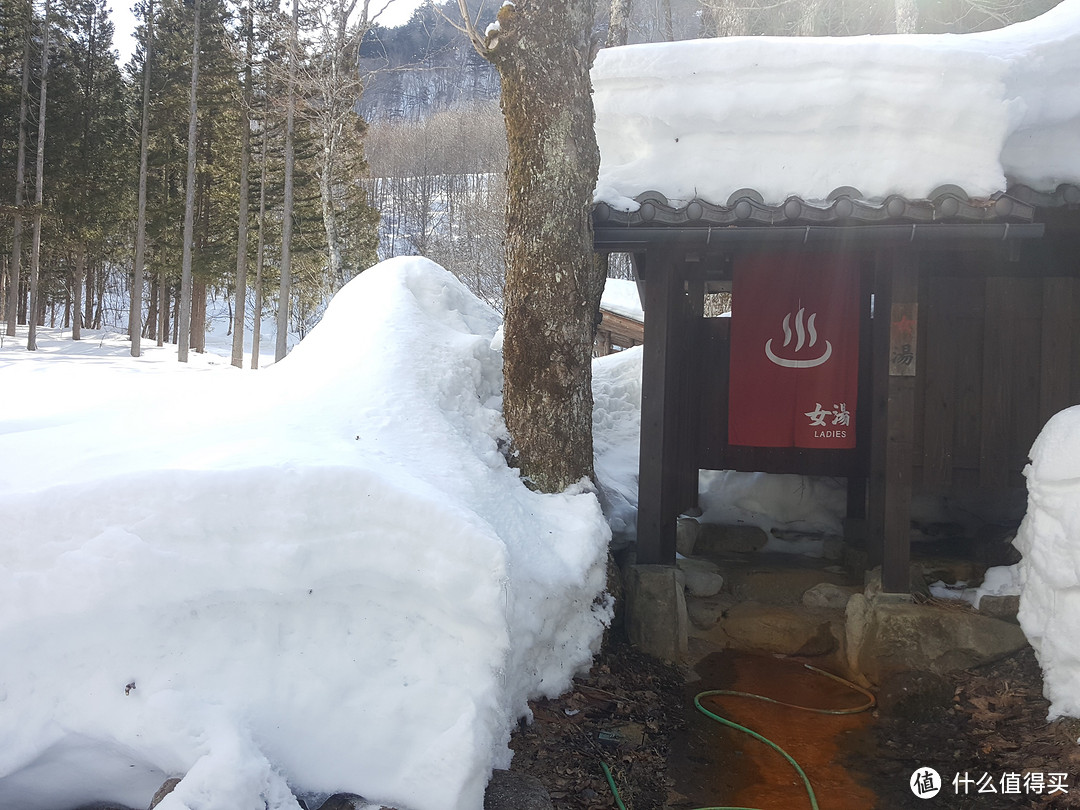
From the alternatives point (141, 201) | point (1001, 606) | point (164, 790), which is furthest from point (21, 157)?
point (1001, 606)

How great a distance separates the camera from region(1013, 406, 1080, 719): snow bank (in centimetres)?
434

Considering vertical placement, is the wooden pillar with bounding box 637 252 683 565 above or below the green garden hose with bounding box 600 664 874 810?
above

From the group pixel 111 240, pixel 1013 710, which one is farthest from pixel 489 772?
pixel 111 240

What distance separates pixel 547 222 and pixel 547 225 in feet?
0.07

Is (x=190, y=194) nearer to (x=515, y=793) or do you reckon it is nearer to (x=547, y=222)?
(x=547, y=222)

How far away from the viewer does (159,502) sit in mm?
3432

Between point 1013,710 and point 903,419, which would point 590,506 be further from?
point 1013,710

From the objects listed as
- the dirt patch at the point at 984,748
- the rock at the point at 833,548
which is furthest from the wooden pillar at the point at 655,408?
the rock at the point at 833,548

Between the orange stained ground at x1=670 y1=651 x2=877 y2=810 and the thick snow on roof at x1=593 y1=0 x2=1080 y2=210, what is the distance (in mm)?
3607

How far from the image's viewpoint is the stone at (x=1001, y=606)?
17.3ft

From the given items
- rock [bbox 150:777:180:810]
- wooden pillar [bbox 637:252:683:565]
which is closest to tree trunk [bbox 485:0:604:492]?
wooden pillar [bbox 637:252:683:565]

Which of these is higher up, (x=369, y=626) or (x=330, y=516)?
(x=330, y=516)

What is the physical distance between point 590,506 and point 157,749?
299 cm

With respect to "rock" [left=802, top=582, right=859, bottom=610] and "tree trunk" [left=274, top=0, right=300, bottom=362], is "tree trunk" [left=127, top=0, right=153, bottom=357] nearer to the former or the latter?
"tree trunk" [left=274, top=0, right=300, bottom=362]
